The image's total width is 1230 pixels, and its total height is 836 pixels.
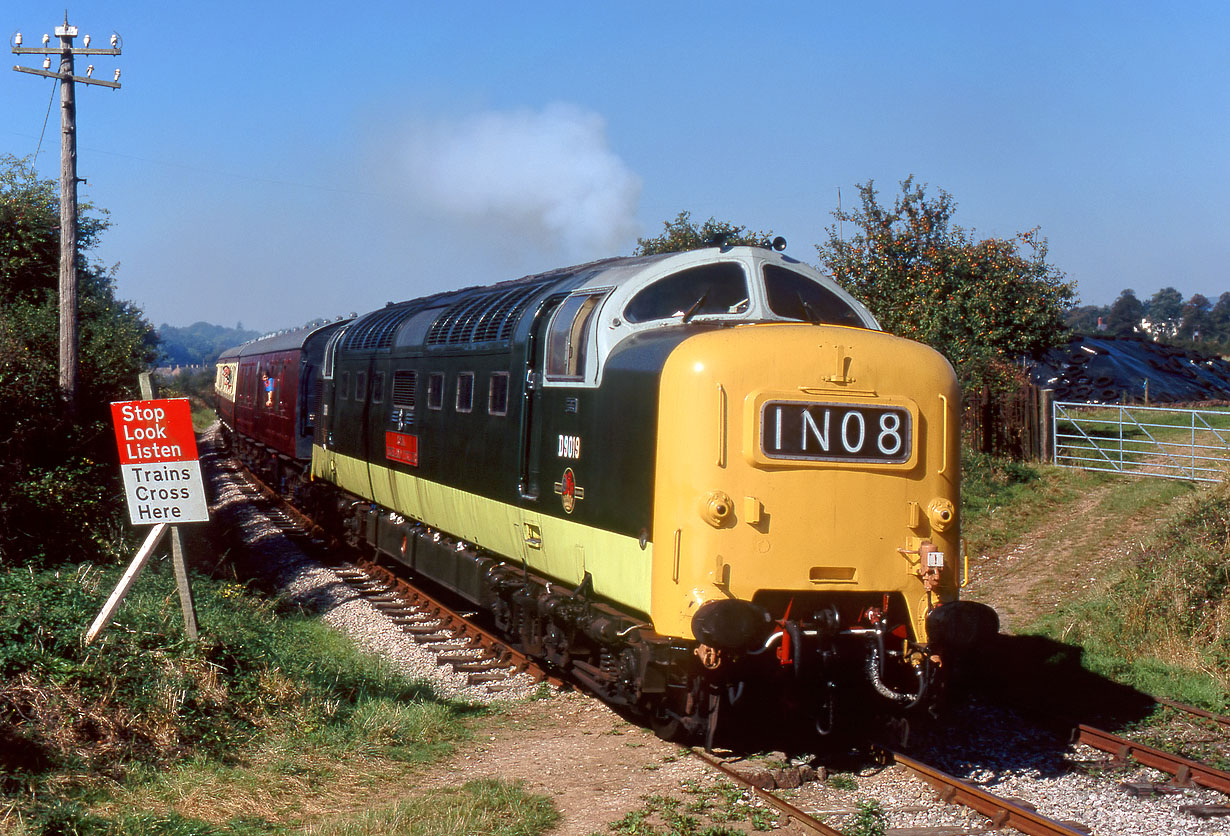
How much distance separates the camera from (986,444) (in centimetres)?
2080

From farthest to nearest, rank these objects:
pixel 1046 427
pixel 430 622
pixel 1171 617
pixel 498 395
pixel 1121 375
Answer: pixel 1121 375 → pixel 1046 427 → pixel 430 622 → pixel 1171 617 → pixel 498 395

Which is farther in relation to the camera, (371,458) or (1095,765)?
(371,458)

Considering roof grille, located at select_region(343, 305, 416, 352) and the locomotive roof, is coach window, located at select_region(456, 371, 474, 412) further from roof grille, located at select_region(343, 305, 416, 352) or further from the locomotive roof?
roof grille, located at select_region(343, 305, 416, 352)

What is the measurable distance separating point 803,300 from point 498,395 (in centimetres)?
298

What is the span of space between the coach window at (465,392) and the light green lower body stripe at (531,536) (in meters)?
0.85

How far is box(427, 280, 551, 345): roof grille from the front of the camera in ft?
34.1

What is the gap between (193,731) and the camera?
8023 mm

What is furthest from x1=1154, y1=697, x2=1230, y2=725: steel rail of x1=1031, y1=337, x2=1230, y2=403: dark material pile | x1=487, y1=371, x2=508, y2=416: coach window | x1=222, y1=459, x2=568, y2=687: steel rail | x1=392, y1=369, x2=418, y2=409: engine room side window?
x1=1031, y1=337, x2=1230, y2=403: dark material pile

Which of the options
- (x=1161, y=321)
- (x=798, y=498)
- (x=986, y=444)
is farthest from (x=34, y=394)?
(x=1161, y=321)

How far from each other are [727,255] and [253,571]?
34.9 ft

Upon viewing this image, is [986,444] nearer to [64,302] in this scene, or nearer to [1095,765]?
[1095,765]

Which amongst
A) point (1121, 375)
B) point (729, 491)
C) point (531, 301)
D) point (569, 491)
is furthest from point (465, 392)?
point (1121, 375)

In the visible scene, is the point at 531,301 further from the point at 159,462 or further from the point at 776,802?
the point at 776,802

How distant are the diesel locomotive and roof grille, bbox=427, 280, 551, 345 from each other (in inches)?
15.4
